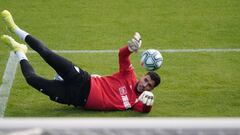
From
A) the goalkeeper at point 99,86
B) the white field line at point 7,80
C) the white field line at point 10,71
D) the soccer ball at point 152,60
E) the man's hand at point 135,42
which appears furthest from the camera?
the white field line at point 10,71

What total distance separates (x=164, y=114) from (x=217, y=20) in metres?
3.76

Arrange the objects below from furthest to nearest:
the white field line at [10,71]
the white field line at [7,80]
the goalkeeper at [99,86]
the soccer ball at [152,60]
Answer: the white field line at [10,71] → the white field line at [7,80] → the soccer ball at [152,60] → the goalkeeper at [99,86]

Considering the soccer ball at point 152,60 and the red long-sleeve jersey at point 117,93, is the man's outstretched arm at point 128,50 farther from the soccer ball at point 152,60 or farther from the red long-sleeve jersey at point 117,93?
the soccer ball at point 152,60

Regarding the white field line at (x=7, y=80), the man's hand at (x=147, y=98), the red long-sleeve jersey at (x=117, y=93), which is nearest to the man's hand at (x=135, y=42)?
the red long-sleeve jersey at (x=117, y=93)

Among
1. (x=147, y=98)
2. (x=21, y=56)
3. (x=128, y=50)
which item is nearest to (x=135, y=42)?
(x=128, y=50)

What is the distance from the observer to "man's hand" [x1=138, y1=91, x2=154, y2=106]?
19.7 ft

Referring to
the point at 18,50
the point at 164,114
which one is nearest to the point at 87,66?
the point at 18,50

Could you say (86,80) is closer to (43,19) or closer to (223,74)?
(223,74)

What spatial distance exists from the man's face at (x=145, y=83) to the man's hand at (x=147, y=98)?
0.13 metres

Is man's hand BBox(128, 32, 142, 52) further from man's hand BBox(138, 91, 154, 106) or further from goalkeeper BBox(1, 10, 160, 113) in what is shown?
man's hand BBox(138, 91, 154, 106)

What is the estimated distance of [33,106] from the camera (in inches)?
255

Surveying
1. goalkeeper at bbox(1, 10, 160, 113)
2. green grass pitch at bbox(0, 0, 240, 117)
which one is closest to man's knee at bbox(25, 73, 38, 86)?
goalkeeper at bbox(1, 10, 160, 113)

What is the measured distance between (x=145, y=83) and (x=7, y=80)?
2030 millimetres

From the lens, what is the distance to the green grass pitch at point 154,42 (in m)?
6.52
